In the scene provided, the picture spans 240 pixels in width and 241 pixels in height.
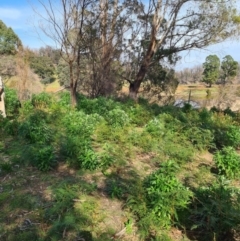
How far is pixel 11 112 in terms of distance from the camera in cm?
802

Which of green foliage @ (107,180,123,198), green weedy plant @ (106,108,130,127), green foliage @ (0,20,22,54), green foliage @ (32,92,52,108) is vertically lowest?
green foliage @ (107,180,123,198)

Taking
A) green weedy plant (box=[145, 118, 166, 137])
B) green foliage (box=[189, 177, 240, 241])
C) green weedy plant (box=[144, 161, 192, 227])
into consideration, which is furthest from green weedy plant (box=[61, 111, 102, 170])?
green foliage (box=[189, 177, 240, 241])

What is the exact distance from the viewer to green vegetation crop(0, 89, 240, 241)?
2896mm

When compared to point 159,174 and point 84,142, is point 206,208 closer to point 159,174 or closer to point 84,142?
point 159,174

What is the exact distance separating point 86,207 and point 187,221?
3.95ft

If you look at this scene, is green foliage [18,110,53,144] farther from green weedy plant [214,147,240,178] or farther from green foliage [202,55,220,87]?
green foliage [202,55,220,87]

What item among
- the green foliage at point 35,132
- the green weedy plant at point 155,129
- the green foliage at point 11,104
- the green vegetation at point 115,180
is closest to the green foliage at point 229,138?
the green vegetation at point 115,180

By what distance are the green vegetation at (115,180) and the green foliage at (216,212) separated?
0.01 meters

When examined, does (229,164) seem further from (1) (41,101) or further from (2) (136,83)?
(2) (136,83)

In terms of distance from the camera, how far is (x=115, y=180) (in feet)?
12.9

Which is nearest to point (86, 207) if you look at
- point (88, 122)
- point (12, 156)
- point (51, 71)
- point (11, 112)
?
point (12, 156)

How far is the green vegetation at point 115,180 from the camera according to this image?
9.50 feet

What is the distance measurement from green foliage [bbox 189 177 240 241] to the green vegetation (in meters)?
0.01

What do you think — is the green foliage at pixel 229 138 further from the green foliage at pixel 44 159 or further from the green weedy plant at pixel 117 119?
the green foliage at pixel 44 159
